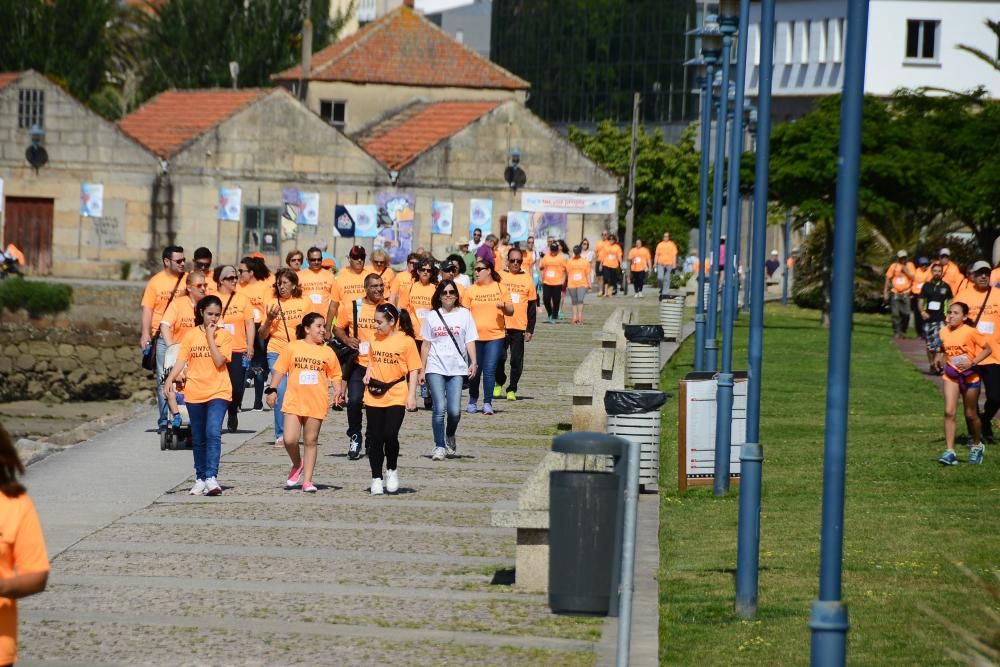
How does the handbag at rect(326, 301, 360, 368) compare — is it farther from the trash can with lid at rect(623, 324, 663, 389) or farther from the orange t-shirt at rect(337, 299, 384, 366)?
the trash can with lid at rect(623, 324, 663, 389)

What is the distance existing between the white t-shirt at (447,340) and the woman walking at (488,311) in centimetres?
322

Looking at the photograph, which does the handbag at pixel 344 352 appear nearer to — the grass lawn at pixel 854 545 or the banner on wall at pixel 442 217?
the grass lawn at pixel 854 545

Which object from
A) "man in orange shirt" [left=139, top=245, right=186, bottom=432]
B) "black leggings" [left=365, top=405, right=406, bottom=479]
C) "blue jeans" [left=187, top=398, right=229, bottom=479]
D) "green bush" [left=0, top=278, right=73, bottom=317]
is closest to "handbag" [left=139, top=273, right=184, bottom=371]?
"man in orange shirt" [left=139, top=245, right=186, bottom=432]

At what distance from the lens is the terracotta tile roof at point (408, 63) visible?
218 ft

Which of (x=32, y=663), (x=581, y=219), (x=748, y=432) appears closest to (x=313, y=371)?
(x=748, y=432)

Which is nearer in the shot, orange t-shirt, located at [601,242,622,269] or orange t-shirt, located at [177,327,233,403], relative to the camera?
orange t-shirt, located at [177,327,233,403]

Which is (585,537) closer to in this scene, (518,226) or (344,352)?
(344,352)

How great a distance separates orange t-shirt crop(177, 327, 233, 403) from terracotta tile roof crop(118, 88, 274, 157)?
39.6 meters

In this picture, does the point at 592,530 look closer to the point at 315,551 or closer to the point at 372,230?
the point at 315,551

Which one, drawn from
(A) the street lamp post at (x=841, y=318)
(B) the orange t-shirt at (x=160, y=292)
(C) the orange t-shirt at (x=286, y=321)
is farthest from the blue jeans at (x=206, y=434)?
(A) the street lamp post at (x=841, y=318)

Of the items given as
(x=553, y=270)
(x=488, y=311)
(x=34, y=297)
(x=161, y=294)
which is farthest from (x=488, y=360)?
(x=34, y=297)

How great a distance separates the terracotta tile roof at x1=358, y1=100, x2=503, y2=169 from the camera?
187 feet

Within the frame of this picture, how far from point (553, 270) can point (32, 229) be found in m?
21.0

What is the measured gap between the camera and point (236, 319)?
64.2ft
